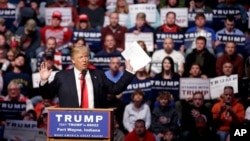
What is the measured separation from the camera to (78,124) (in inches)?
368

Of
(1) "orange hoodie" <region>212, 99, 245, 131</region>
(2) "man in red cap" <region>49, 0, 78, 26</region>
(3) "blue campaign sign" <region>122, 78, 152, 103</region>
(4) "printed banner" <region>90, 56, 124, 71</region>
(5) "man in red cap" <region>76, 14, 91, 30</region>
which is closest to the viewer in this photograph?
(1) "orange hoodie" <region>212, 99, 245, 131</region>

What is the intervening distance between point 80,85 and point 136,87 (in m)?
5.22

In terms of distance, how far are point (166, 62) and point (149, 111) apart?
1.02 m

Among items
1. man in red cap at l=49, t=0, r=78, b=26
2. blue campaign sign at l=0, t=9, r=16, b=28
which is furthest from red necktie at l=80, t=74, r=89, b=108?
blue campaign sign at l=0, t=9, r=16, b=28

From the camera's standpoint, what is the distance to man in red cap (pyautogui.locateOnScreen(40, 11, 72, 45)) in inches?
655

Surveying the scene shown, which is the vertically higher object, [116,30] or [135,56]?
[116,30]

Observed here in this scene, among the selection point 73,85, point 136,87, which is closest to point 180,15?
point 136,87

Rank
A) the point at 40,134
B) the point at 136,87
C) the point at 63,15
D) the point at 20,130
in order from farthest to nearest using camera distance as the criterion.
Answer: the point at 63,15 → the point at 136,87 → the point at 20,130 → the point at 40,134

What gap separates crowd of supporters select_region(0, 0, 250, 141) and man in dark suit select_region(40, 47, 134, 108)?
3.52m

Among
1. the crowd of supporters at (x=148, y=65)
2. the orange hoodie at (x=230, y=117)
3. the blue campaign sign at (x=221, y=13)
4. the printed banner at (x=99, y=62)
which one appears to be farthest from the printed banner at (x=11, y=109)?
the blue campaign sign at (x=221, y=13)

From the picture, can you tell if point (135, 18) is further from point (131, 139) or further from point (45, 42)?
point (131, 139)

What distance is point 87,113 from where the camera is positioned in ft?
30.6

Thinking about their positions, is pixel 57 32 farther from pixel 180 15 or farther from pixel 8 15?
pixel 180 15

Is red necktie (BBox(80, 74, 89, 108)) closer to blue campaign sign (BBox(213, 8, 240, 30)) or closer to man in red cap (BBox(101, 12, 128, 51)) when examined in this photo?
man in red cap (BBox(101, 12, 128, 51))
